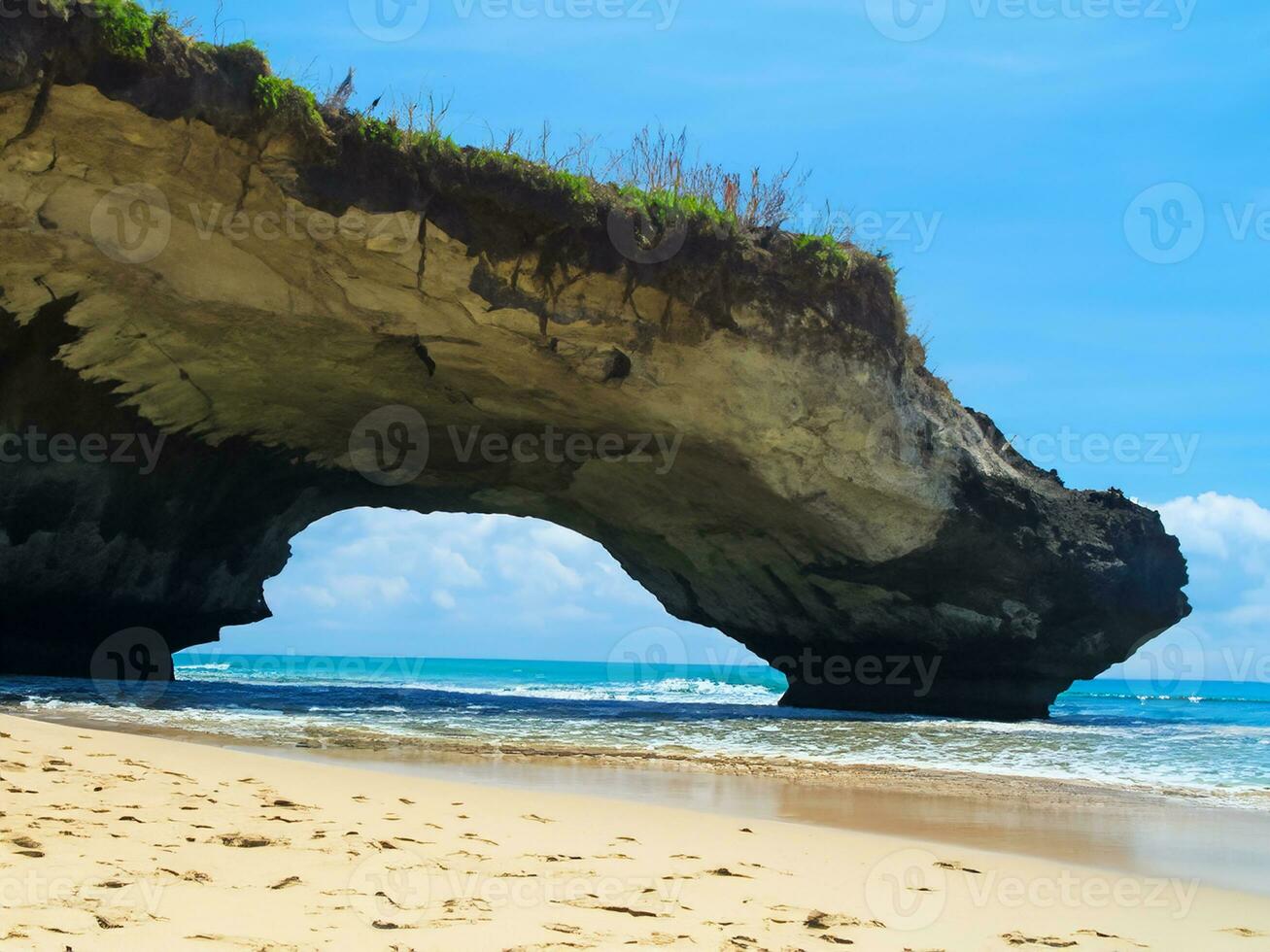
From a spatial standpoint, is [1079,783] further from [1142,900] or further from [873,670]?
[873,670]

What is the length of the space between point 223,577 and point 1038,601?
1118 centimetres

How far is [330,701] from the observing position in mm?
12477

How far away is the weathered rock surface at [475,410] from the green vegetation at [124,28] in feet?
0.48

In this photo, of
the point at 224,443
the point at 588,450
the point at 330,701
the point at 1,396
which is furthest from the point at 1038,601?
the point at 1,396

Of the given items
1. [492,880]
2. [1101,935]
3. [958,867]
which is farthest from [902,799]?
[492,880]

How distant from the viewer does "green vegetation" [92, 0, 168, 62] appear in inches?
340

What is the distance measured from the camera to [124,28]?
8711 mm

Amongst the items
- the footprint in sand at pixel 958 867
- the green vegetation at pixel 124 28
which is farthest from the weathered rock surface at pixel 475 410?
the footprint in sand at pixel 958 867

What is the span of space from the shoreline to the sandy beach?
383 mm

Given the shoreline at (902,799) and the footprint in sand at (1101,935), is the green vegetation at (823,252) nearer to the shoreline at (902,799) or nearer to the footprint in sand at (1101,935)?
the shoreline at (902,799)

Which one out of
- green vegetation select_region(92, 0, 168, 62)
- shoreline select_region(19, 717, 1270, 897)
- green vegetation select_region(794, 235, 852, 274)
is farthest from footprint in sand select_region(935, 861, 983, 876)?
green vegetation select_region(794, 235, 852, 274)

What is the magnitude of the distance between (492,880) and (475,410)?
1014cm

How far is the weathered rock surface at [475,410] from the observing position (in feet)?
31.9

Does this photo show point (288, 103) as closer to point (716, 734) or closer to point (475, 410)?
point (475, 410)
